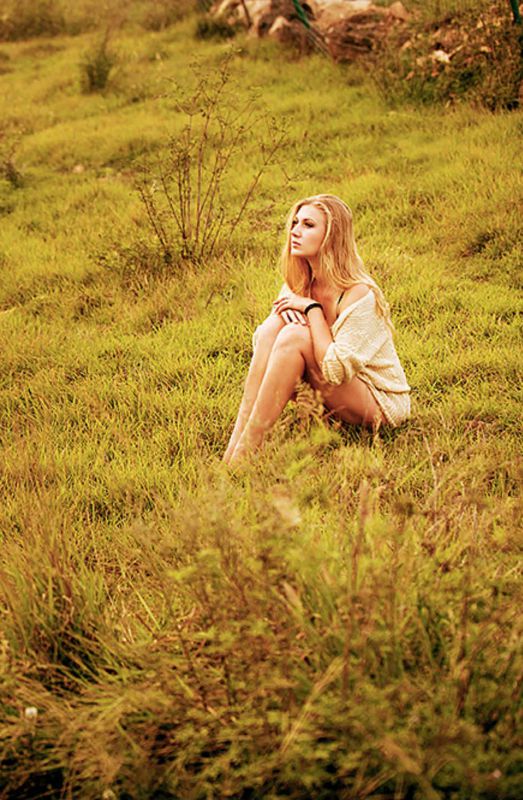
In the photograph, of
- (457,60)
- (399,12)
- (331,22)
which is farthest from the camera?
(331,22)

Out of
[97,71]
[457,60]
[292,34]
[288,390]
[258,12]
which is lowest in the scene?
[288,390]

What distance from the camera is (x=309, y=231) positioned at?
3930 mm

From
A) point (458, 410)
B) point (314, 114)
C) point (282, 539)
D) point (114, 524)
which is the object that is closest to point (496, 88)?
point (314, 114)

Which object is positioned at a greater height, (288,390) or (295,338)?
(295,338)

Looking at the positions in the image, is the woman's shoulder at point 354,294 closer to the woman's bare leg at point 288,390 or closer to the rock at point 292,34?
the woman's bare leg at point 288,390

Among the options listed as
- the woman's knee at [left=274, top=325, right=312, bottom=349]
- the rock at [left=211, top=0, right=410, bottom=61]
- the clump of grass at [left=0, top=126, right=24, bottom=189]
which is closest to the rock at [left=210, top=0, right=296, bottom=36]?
the rock at [left=211, top=0, right=410, bottom=61]

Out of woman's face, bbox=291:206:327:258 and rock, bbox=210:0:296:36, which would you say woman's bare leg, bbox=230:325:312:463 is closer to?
woman's face, bbox=291:206:327:258

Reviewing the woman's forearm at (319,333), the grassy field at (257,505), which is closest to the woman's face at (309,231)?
the woman's forearm at (319,333)

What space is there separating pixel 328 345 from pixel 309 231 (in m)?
0.65

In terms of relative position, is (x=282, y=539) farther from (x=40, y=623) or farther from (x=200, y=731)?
(x=40, y=623)

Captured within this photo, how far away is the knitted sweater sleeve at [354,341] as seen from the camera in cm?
362

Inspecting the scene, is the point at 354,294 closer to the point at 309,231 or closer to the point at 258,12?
the point at 309,231

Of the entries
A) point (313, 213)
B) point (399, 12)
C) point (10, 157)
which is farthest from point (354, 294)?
point (399, 12)

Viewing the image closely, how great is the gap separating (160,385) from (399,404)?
1.53m
